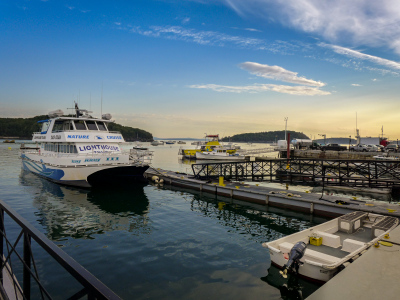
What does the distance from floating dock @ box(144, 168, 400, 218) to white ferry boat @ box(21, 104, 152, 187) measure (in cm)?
726

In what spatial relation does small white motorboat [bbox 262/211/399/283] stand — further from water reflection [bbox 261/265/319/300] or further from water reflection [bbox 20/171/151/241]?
water reflection [bbox 20/171/151/241]

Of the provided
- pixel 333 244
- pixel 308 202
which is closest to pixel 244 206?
pixel 308 202

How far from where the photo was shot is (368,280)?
743 cm

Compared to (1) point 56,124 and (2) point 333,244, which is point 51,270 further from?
(1) point 56,124

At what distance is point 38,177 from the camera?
33969 mm

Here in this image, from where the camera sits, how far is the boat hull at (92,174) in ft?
85.7

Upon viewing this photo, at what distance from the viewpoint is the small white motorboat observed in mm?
9617

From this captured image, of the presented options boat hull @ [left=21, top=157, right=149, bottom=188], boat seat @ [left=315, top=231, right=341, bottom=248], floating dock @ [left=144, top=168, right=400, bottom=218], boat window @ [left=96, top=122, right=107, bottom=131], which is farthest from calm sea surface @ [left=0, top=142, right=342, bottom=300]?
boat window @ [left=96, top=122, right=107, bottom=131]

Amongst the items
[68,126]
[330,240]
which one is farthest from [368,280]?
[68,126]

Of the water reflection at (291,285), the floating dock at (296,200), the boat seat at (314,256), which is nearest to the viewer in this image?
the water reflection at (291,285)

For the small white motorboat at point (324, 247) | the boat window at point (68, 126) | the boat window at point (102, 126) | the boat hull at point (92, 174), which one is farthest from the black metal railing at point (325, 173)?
the boat window at point (68, 126)

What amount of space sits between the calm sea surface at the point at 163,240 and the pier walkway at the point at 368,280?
220 cm

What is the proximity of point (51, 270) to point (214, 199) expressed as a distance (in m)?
15.9

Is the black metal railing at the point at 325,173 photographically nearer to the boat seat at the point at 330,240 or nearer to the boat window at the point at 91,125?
the boat seat at the point at 330,240
